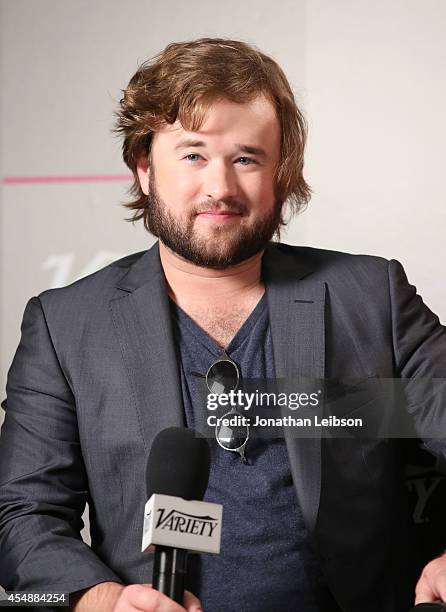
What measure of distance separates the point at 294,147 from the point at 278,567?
84cm

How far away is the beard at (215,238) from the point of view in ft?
5.81

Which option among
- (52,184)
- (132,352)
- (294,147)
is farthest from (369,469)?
(52,184)

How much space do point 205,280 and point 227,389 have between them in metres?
0.25

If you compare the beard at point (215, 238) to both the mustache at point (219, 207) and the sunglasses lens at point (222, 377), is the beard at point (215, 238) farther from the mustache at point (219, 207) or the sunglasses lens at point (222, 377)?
the sunglasses lens at point (222, 377)

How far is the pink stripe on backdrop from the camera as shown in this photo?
216 cm

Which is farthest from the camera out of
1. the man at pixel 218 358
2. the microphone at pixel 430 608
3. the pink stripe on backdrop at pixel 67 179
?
the pink stripe on backdrop at pixel 67 179

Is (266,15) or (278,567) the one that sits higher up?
(266,15)

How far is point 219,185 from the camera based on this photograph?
Answer: 1.71 metres

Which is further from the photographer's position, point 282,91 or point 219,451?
point 282,91

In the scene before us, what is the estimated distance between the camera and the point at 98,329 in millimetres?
1777

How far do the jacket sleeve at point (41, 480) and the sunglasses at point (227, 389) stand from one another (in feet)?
0.89

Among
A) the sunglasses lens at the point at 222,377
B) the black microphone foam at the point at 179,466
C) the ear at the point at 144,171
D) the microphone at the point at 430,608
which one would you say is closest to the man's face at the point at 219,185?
the ear at the point at 144,171

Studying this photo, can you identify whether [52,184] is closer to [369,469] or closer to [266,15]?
[266,15]

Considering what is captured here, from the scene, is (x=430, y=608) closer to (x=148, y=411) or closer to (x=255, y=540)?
(x=255, y=540)
